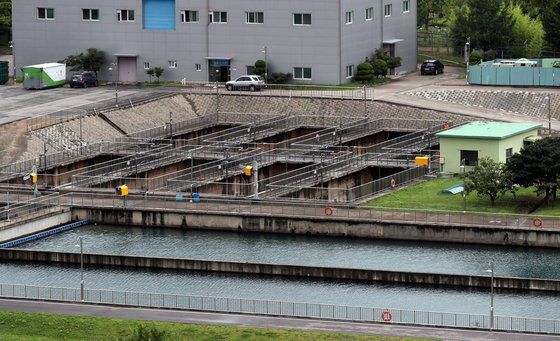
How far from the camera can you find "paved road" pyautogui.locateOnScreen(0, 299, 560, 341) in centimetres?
7681

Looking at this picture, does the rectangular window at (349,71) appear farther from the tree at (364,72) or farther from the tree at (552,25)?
the tree at (552,25)

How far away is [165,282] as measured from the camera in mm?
91500

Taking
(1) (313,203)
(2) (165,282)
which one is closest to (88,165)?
(1) (313,203)

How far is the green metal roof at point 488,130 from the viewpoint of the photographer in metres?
113

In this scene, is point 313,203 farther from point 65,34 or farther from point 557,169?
point 65,34

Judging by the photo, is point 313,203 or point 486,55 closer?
point 313,203

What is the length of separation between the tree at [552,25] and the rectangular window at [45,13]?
40.7 metres

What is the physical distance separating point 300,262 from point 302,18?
4446cm

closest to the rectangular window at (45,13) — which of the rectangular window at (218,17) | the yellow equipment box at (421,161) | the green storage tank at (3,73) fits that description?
the green storage tank at (3,73)

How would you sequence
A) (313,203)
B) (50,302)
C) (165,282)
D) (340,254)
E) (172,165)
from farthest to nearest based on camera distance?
(172,165) < (313,203) < (340,254) < (165,282) < (50,302)

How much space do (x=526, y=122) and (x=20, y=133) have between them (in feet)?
116

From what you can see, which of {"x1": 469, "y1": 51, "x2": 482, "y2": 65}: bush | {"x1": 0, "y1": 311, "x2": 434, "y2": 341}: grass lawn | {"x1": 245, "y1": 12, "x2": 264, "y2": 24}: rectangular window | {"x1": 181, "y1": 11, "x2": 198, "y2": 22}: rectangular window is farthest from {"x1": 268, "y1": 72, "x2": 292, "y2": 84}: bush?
{"x1": 0, "y1": 311, "x2": 434, "y2": 341}: grass lawn

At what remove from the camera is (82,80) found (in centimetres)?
13912

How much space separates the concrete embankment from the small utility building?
2460 centimetres
